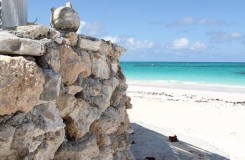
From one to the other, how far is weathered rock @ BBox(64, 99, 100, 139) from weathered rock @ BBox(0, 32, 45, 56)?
1.18 m

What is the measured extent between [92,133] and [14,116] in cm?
189

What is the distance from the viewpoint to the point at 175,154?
8.09 metres

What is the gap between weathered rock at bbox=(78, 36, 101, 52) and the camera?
4773 millimetres

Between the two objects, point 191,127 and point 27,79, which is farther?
point 191,127

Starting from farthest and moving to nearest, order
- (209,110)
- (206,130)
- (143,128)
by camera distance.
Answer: (209,110) → (206,130) → (143,128)

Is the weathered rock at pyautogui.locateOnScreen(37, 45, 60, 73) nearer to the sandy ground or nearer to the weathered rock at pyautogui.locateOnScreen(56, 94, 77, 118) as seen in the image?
the weathered rock at pyautogui.locateOnScreen(56, 94, 77, 118)

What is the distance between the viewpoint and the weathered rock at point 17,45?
10.4 feet

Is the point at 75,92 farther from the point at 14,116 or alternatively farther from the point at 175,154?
the point at 175,154

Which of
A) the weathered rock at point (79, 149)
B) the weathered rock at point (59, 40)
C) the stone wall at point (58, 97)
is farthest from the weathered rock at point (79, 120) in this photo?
the weathered rock at point (59, 40)

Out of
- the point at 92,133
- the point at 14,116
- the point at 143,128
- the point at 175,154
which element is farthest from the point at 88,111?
the point at 143,128

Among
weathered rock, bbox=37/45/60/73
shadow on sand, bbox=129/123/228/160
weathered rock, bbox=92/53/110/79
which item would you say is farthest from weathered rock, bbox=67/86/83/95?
shadow on sand, bbox=129/123/228/160

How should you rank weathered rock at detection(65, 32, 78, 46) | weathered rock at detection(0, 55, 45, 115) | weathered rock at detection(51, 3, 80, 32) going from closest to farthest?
1. weathered rock at detection(0, 55, 45, 115)
2. weathered rock at detection(65, 32, 78, 46)
3. weathered rock at detection(51, 3, 80, 32)

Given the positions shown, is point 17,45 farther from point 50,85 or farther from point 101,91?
point 101,91

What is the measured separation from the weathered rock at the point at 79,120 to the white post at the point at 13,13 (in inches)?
63.2
